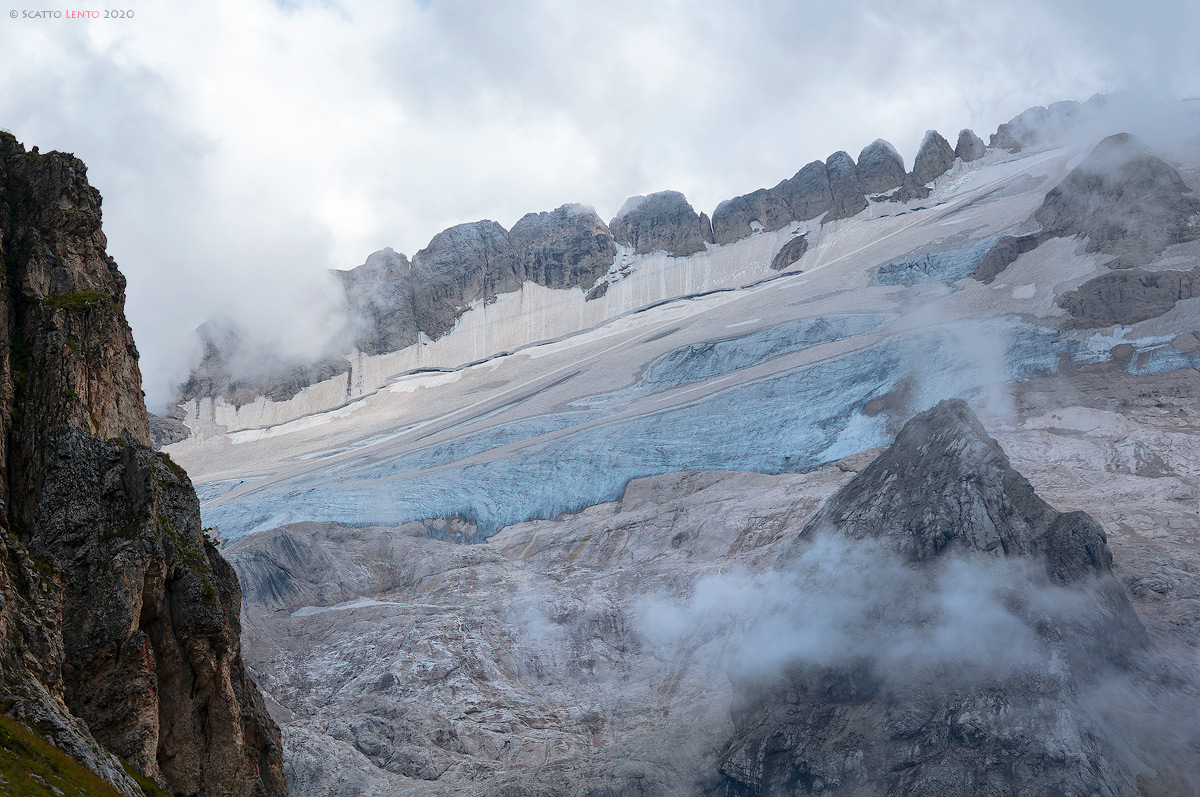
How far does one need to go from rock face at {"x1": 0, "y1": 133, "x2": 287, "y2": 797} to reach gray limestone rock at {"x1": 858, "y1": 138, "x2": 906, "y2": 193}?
111 metres

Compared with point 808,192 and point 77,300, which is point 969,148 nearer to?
point 808,192

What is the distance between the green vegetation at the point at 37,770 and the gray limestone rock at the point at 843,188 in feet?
381

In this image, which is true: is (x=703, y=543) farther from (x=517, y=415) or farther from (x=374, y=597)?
(x=517, y=415)

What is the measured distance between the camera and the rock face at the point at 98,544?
17.3m

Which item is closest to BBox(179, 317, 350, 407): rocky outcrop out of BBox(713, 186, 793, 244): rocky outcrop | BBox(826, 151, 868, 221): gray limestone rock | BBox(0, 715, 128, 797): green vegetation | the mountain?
the mountain

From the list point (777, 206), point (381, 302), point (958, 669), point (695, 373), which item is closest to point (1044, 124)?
point (777, 206)

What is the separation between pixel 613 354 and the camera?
101438 millimetres

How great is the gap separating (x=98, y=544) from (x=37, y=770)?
7.35m

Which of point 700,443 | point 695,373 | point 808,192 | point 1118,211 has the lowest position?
point 700,443

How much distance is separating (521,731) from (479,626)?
32.7 ft

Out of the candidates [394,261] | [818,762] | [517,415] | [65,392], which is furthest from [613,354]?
[65,392]

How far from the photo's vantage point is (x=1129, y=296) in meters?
70.6

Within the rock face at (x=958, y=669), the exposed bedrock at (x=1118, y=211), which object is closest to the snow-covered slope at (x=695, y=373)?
the exposed bedrock at (x=1118, y=211)

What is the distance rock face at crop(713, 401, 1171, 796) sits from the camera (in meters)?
36.8
